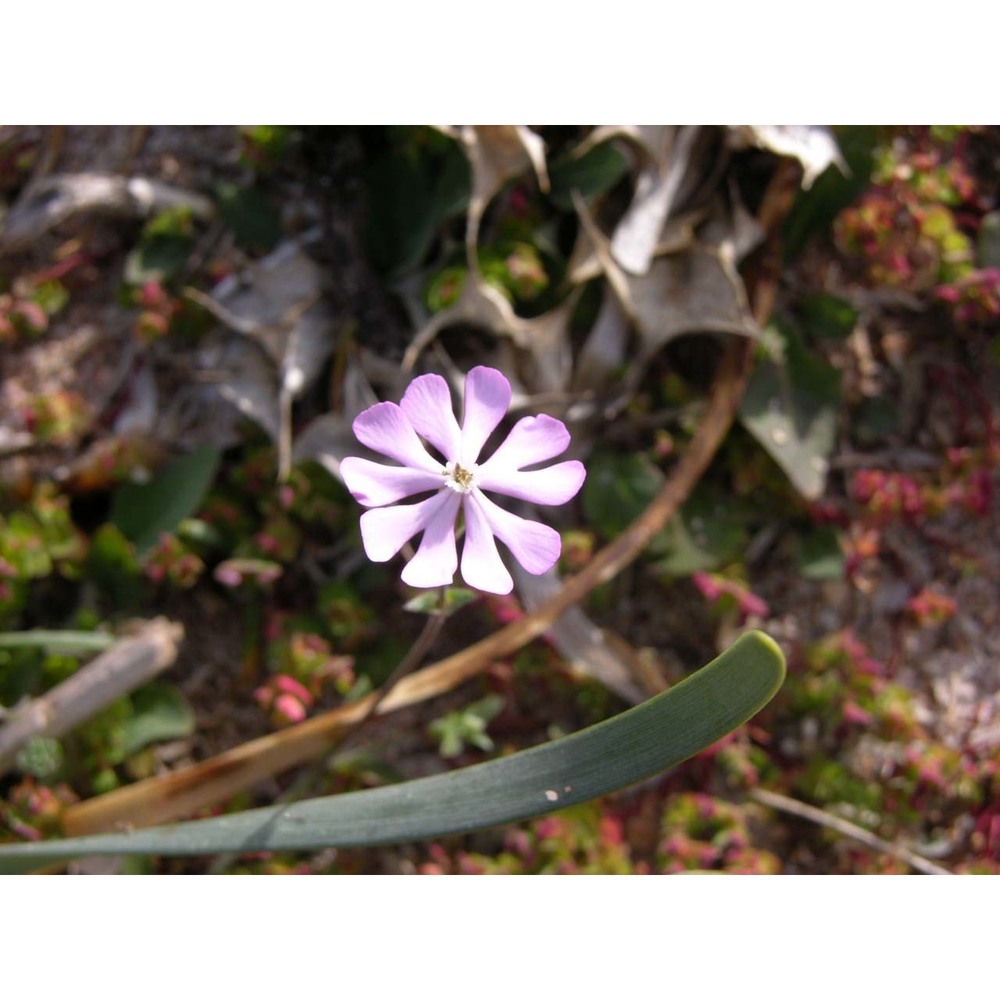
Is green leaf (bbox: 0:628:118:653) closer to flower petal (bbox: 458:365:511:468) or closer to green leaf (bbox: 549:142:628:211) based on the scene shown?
flower petal (bbox: 458:365:511:468)

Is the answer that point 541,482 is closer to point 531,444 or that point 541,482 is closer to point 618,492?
point 531,444

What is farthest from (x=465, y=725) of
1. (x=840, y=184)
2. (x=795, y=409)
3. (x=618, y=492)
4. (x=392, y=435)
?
(x=840, y=184)

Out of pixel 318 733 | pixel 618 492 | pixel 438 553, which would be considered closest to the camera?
pixel 438 553

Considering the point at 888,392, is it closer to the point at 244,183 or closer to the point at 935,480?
the point at 935,480

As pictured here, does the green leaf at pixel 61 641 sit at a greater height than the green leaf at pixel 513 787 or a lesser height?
greater

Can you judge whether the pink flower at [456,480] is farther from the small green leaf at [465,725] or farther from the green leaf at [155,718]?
the green leaf at [155,718]

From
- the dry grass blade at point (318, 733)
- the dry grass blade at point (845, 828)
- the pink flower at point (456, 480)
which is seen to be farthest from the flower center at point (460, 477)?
the dry grass blade at point (845, 828)
